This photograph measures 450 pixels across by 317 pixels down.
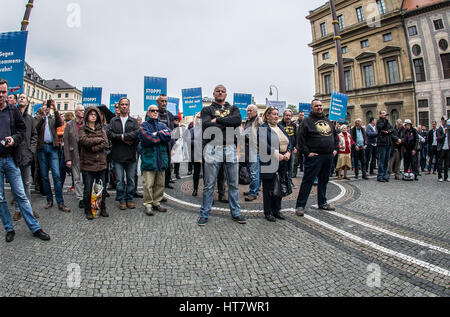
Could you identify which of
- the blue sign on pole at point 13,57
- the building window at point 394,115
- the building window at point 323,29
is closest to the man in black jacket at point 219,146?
the blue sign on pole at point 13,57

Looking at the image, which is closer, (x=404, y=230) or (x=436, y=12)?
(x=404, y=230)

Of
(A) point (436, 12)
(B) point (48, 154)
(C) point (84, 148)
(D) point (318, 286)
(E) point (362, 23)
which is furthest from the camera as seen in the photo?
(E) point (362, 23)

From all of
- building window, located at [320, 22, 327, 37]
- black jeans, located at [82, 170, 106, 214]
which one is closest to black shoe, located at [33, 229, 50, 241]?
black jeans, located at [82, 170, 106, 214]

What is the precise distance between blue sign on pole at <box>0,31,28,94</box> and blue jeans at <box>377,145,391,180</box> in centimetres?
1111

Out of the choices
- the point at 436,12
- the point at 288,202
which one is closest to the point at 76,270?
the point at 288,202

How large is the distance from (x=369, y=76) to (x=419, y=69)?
18.4 ft

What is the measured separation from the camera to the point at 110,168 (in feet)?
23.4

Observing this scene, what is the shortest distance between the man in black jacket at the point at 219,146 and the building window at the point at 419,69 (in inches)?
1380

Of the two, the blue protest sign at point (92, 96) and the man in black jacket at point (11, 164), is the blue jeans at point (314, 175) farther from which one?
the blue protest sign at point (92, 96)

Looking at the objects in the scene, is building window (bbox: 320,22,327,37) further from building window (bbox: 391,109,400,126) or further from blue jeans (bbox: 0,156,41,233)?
blue jeans (bbox: 0,156,41,233)

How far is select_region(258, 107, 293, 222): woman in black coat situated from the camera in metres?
4.39

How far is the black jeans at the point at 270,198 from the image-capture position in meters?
4.39
